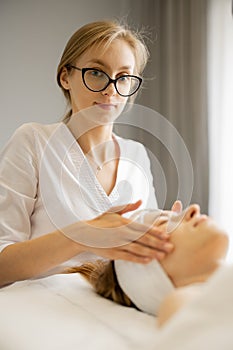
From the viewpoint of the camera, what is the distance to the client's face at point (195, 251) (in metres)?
0.96

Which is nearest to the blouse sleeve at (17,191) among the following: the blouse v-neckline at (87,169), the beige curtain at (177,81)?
the blouse v-neckline at (87,169)

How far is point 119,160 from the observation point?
1.66 meters

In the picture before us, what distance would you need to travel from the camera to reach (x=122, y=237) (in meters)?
1.08

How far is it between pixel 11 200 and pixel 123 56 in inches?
19.6

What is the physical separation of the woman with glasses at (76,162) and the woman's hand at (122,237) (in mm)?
194

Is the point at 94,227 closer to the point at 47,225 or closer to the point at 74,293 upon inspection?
the point at 74,293

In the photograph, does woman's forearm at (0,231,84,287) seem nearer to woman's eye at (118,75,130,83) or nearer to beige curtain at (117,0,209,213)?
woman's eye at (118,75,130,83)

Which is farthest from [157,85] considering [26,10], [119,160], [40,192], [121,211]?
[121,211]

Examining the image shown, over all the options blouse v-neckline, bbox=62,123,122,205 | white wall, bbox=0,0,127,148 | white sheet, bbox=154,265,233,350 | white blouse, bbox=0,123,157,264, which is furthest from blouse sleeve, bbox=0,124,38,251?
white wall, bbox=0,0,127,148

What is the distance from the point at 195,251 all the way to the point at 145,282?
121 millimetres

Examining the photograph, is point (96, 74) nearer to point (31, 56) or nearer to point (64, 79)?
point (64, 79)

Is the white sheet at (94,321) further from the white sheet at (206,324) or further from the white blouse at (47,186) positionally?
the white blouse at (47,186)

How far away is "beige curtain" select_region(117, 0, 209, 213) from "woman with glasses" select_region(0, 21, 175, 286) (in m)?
1.43

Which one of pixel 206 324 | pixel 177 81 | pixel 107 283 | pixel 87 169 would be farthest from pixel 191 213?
pixel 177 81
